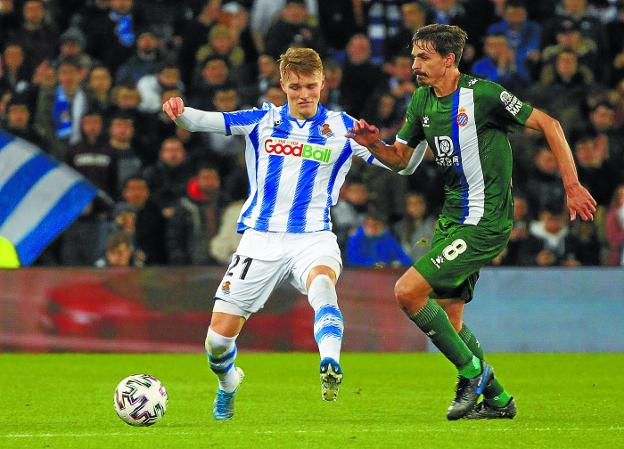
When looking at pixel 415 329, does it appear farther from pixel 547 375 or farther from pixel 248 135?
pixel 248 135

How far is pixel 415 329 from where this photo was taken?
14.5 meters

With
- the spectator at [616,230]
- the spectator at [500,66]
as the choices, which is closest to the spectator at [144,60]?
the spectator at [500,66]

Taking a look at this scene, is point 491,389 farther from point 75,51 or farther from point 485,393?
point 75,51

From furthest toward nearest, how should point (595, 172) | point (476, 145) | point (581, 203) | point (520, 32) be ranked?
point (520, 32), point (595, 172), point (476, 145), point (581, 203)

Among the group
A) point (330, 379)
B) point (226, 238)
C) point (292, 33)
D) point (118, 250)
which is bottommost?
point (118, 250)

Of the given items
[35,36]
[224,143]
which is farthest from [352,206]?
[35,36]

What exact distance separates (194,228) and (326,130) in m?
6.71

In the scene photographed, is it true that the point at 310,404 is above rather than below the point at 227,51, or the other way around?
below

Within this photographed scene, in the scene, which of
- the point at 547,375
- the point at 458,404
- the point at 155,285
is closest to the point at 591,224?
the point at 547,375

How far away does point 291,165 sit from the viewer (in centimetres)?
846

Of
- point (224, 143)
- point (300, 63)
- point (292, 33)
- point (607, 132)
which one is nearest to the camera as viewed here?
point (300, 63)

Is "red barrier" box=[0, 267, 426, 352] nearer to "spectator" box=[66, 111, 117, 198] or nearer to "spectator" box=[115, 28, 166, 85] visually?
"spectator" box=[66, 111, 117, 198]

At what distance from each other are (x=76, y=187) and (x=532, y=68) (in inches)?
246

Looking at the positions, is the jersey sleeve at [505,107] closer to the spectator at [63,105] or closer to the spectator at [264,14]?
the spectator at [63,105]
